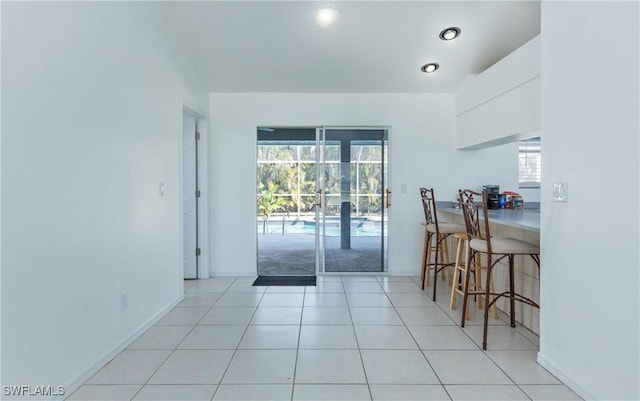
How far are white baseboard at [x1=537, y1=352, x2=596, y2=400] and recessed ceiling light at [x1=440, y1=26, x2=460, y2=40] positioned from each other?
2728mm

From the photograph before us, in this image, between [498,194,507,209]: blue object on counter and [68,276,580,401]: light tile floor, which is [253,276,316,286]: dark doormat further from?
[498,194,507,209]: blue object on counter

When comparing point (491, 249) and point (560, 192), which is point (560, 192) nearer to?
point (560, 192)

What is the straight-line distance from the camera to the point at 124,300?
8.07ft

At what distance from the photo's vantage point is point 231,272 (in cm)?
445

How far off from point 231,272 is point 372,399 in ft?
9.73

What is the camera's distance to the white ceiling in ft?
9.79

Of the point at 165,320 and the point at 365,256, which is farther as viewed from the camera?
the point at 365,256

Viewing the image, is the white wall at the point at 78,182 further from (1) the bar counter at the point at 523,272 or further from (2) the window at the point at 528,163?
(2) the window at the point at 528,163

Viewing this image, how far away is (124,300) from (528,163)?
4.65 m

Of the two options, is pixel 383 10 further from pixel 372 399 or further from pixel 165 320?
pixel 165 320

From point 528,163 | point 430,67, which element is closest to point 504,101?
point 430,67

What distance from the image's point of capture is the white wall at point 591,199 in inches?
61.8

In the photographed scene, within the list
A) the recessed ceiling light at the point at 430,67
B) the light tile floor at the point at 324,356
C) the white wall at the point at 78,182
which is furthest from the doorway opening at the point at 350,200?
the white wall at the point at 78,182

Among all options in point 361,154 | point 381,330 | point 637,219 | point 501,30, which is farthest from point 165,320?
point 501,30
